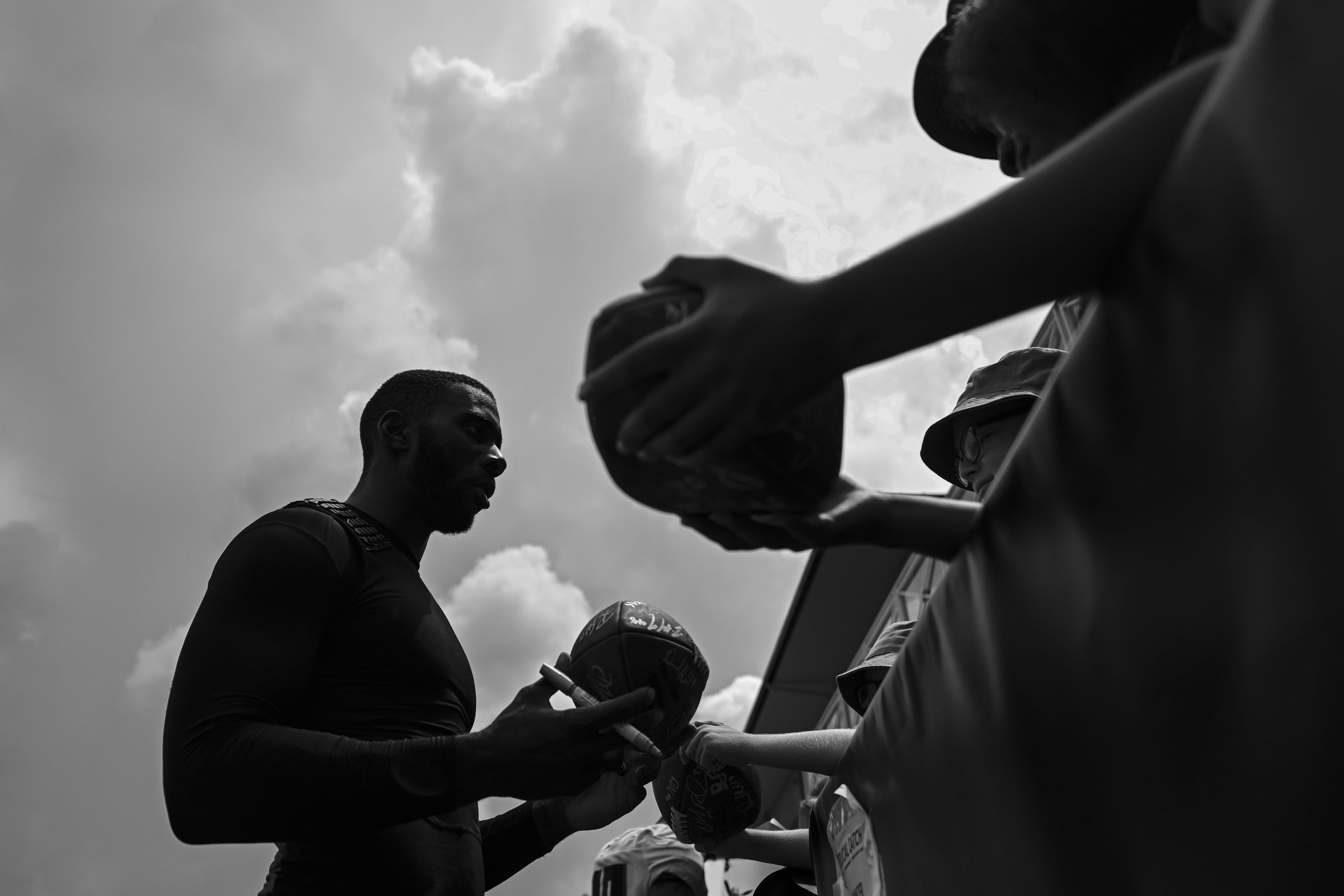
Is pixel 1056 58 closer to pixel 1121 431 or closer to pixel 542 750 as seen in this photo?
pixel 1121 431

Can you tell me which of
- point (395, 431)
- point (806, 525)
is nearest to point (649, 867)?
point (395, 431)

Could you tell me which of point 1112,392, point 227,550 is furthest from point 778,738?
point 1112,392

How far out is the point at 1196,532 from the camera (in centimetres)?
75

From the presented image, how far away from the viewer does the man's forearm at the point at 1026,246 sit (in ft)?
2.72

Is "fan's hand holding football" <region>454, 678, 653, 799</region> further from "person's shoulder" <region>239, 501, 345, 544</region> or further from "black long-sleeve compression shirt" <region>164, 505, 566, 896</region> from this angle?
"person's shoulder" <region>239, 501, 345, 544</region>

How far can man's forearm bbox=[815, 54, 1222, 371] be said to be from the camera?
2.72 ft

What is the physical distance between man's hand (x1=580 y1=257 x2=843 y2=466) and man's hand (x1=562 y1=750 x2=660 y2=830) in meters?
1.61

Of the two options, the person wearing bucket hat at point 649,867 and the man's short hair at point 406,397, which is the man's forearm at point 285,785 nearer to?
the man's short hair at point 406,397

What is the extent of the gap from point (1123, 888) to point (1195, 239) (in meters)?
0.55

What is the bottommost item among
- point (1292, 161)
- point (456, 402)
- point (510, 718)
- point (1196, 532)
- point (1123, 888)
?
point (1123, 888)

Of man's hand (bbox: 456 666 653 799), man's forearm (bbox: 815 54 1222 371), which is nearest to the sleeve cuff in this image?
man's hand (bbox: 456 666 653 799)

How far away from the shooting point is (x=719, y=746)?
275 cm

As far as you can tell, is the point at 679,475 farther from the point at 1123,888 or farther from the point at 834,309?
the point at 1123,888

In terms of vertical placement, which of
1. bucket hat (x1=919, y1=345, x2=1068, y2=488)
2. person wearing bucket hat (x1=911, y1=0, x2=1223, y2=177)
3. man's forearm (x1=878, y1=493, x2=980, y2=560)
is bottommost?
man's forearm (x1=878, y1=493, x2=980, y2=560)
